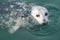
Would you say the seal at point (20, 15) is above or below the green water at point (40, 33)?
above

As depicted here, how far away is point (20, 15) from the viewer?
8.58 meters

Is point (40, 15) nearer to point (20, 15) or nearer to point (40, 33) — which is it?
point (40, 33)

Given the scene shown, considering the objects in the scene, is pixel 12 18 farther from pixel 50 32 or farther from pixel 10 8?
pixel 50 32

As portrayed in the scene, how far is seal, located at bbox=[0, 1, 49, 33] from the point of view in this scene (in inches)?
324

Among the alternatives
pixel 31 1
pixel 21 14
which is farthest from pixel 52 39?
pixel 31 1

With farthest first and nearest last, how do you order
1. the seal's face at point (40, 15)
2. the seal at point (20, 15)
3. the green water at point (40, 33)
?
the seal at point (20, 15)
the seal's face at point (40, 15)
the green water at point (40, 33)

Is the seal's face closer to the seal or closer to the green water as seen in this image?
the seal

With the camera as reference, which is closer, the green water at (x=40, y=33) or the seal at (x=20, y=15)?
the green water at (x=40, y=33)

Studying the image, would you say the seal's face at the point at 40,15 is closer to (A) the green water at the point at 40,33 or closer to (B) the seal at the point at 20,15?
(B) the seal at the point at 20,15

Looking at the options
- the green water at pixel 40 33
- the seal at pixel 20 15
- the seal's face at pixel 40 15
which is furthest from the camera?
the seal at pixel 20 15

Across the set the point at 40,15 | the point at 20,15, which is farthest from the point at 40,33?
the point at 20,15

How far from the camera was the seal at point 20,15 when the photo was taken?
8.24 metres

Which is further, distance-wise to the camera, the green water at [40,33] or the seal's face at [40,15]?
the seal's face at [40,15]

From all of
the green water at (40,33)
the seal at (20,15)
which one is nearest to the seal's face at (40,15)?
the seal at (20,15)
